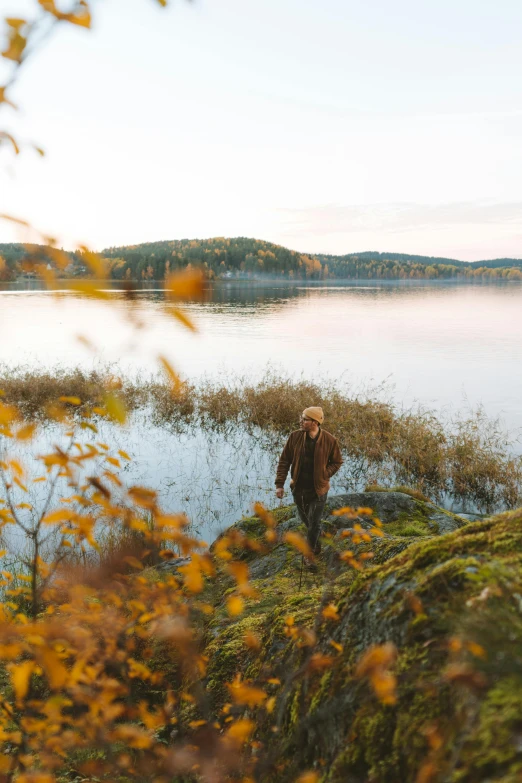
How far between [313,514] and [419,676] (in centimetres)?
525

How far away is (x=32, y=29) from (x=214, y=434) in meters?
15.7

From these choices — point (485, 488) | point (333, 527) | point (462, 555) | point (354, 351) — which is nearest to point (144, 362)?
point (354, 351)

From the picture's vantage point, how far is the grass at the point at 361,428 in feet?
41.5

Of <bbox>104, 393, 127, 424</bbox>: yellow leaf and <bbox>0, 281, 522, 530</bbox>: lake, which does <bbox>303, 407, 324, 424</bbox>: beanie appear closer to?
<bbox>0, 281, 522, 530</bbox>: lake

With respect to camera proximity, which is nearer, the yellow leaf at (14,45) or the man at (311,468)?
the yellow leaf at (14,45)

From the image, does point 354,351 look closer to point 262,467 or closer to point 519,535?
point 262,467

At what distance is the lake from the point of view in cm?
1382

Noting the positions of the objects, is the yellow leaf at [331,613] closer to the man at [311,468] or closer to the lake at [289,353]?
the lake at [289,353]

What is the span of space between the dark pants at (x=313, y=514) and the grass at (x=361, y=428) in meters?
3.46

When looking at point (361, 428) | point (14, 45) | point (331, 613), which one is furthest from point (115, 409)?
point (361, 428)

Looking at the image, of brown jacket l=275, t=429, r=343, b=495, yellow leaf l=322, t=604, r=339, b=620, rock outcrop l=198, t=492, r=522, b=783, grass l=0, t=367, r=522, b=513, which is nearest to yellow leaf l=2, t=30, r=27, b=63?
rock outcrop l=198, t=492, r=522, b=783

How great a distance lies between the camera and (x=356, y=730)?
6.33 feet

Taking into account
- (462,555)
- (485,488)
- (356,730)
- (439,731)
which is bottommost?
(485,488)

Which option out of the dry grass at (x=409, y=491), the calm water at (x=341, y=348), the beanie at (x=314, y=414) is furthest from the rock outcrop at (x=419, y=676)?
the calm water at (x=341, y=348)
